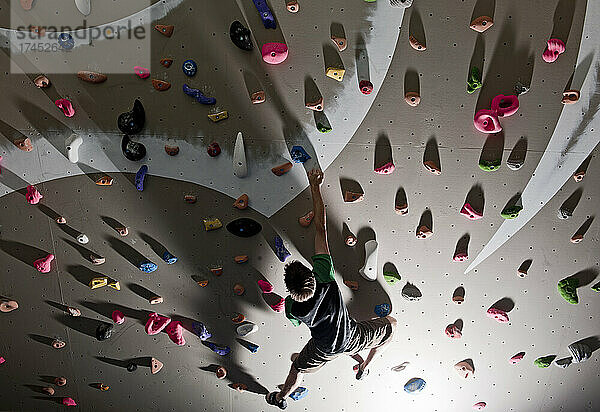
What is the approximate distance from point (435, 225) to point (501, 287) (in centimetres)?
49

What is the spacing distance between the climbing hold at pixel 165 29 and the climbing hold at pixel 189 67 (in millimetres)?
148

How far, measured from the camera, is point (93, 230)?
243cm

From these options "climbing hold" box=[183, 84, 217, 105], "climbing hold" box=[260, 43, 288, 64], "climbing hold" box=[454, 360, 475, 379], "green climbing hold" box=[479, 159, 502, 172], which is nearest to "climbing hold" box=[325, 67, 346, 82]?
"climbing hold" box=[260, 43, 288, 64]

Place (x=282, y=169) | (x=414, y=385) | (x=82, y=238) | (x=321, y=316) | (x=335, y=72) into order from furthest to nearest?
(x=414, y=385) → (x=82, y=238) → (x=282, y=169) → (x=335, y=72) → (x=321, y=316)

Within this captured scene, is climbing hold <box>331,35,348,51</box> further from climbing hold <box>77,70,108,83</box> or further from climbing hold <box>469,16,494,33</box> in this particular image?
climbing hold <box>77,70,108,83</box>

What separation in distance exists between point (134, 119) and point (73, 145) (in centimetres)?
32

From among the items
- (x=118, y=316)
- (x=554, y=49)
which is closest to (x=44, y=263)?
(x=118, y=316)

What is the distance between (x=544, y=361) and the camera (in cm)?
257

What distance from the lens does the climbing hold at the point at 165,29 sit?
222 cm

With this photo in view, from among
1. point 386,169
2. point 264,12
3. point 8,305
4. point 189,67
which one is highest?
point 264,12

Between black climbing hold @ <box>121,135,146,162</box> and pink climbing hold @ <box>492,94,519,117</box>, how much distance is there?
166 cm

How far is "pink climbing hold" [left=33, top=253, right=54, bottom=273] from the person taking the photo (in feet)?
8.00

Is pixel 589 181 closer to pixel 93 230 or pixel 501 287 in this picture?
pixel 501 287

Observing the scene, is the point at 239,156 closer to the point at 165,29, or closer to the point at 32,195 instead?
the point at 165,29
